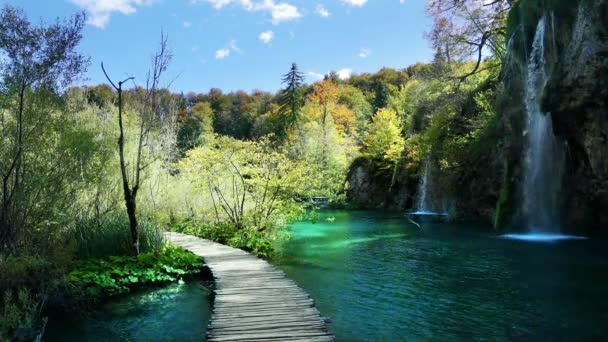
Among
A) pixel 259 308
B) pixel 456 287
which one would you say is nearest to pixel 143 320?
pixel 259 308

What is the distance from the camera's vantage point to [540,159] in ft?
52.9

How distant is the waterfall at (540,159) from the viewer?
15812 mm

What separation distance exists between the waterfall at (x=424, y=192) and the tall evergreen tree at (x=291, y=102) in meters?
20.8

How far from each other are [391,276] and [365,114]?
1744 inches

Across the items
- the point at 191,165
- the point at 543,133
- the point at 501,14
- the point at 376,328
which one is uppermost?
the point at 501,14

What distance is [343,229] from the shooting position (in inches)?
754

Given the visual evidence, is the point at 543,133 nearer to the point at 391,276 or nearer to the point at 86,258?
the point at 391,276

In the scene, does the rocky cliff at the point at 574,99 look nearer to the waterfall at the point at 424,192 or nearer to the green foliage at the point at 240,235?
the green foliage at the point at 240,235

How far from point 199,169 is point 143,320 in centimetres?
883

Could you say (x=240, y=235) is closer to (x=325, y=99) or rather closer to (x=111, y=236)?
(x=111, y=236)

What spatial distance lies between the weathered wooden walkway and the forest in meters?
1.79

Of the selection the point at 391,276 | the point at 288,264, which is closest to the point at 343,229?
the point at 288,264

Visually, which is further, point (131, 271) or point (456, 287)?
point (131, 271)

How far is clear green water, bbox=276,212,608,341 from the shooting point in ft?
20.7
